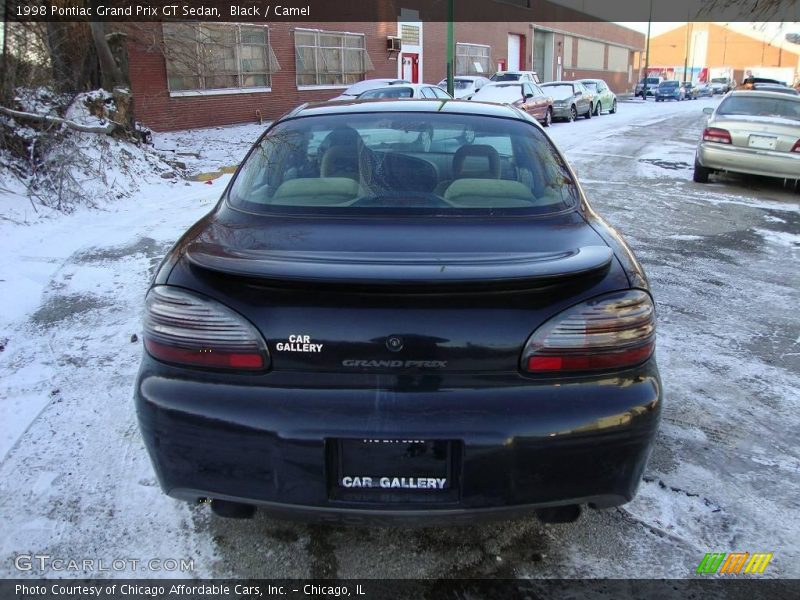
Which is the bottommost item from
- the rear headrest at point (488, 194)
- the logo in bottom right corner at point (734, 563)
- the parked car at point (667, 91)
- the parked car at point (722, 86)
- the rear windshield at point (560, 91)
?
the logo in bottom right corner at point (734, 563)

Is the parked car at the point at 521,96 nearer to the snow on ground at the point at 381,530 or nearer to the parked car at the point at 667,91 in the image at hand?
the snow on ground at the point at 381,530

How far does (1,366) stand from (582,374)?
358 centimetres

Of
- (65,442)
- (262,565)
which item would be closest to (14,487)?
(65,442)

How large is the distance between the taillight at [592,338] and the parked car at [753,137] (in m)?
8.97

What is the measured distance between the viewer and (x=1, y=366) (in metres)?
4.09

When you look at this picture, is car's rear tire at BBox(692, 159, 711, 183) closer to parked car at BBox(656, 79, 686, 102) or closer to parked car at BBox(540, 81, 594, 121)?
parked car at BBox(540, 81, 594, 121)

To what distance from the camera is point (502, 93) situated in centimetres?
2072

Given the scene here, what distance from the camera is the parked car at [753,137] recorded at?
9648mm

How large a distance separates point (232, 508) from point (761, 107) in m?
11.0

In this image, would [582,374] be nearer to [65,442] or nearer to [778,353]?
[65,442]

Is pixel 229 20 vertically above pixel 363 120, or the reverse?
pixel 229 20

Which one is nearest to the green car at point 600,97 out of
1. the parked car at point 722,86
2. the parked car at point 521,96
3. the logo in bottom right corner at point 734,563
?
the parked car at point 521,96

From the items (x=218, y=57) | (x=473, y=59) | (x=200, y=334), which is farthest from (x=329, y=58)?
(x=200, y=334)

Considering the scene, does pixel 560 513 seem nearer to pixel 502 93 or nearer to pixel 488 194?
pixel 488 194
